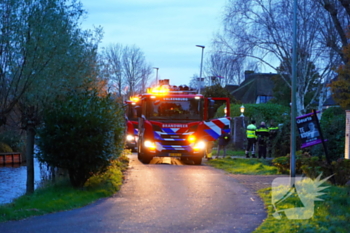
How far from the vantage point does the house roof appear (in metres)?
63.6

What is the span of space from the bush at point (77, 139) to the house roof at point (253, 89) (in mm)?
51881

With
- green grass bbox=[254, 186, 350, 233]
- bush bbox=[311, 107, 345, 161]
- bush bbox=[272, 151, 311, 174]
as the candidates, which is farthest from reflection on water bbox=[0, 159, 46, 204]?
bush bbox=[311, 107, 345, 161]

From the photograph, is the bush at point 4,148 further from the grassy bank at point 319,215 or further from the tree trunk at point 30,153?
the grassy bank at point 319,215

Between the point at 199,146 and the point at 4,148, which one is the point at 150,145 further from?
the point at 4,148

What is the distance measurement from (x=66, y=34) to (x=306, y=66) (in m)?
21.5

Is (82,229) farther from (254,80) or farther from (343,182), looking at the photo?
(254,80)

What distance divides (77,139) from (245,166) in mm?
8522

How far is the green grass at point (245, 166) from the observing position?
16.7 metres

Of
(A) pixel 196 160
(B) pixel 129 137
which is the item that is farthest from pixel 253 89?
(A) pixel 196 160

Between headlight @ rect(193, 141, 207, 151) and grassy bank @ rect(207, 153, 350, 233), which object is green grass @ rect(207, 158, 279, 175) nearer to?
headlight @ rect(193, 141, 207, 151)

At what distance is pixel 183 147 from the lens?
19.0 metres

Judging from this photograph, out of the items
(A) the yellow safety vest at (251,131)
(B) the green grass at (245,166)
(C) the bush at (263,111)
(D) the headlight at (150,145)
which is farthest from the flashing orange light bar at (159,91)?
(C) the bush at (263,111)

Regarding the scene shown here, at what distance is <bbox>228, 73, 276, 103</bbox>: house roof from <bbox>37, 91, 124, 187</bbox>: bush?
5188 cm

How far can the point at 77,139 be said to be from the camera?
468 inches
